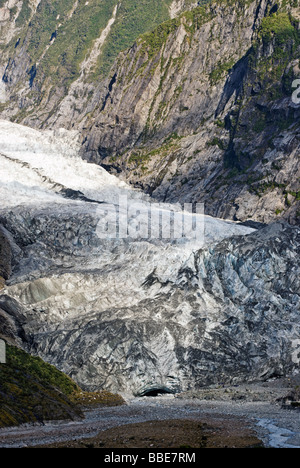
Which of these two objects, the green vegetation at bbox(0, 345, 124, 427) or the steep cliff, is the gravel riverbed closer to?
the green vegetation at bbox(0, 345, 124, 427)

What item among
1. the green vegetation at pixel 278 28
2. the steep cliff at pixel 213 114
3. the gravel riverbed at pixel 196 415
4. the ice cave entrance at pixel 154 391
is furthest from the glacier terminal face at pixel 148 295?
the green vegetation at pixel 278 28

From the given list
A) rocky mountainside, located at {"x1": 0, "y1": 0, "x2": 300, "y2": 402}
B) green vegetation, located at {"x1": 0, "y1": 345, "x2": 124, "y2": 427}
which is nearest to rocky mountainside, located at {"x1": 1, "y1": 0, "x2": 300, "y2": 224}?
rocky mountainside, located at {"x1": 0, "y1": 0, "x2": 300, "y2": 402}

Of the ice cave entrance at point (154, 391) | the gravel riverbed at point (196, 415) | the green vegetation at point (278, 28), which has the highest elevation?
the green vegetation at point (278, 28)

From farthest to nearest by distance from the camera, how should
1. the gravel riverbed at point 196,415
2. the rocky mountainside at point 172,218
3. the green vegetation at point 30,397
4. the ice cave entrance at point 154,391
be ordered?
the rocky mountainside at point 172,218, the ice cave entrance at point 154,391, the green vegetation at point 30,397, the gravel riverbed at point 196,415

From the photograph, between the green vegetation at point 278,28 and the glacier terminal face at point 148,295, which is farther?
the green vegetation at point 278,28

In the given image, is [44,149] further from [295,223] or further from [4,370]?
[4,370]

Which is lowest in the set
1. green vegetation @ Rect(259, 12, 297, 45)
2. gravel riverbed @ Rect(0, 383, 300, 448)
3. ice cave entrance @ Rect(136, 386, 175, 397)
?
ice cave entrance @ Rect(136, 386, 175, 397)

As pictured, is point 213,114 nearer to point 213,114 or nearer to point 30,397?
point 213,114

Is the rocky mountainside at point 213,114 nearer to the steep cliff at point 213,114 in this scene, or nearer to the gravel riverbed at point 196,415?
the steep cliff at point 213,114
